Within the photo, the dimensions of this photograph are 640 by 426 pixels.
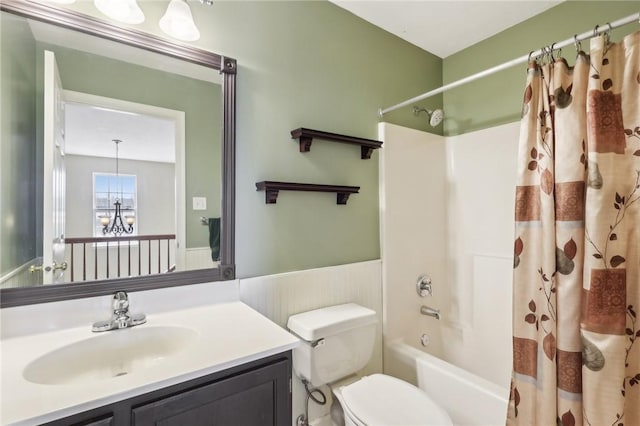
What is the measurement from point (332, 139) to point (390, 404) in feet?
4.19

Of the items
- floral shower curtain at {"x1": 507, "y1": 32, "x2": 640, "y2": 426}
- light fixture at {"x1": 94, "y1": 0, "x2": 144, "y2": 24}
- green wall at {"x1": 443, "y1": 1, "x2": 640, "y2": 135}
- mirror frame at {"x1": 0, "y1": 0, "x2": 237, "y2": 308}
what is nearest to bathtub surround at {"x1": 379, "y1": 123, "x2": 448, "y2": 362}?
green wall at {"x1": 443, "y1": 1, "x2": 640, "y2": 135}

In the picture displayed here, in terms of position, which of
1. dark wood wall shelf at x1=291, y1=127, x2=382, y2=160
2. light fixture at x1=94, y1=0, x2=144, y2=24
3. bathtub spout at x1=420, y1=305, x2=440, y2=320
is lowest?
bathtub spout at x1=420, y1=305, x2=440, y2=320

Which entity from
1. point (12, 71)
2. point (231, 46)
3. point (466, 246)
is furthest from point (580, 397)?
point (12, 71)

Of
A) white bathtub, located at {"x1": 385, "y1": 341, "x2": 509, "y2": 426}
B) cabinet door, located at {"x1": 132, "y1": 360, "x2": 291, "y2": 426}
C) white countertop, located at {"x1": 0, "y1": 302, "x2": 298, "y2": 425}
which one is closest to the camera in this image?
white countertop, located at {"x1": 0, "y1": 302, "x2": 298, "y2": 425}

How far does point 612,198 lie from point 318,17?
5.19 feet

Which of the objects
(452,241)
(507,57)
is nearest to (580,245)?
(452,241)

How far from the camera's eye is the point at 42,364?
894mm

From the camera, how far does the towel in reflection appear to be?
53.6 inches

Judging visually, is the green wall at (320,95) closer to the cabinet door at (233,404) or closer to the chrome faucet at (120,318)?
the chrome faucet at (120,318)

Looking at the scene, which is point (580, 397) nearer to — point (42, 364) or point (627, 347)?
point (627, 347)

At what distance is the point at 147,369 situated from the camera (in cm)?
82

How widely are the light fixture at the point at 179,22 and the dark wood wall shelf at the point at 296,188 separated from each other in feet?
2.19

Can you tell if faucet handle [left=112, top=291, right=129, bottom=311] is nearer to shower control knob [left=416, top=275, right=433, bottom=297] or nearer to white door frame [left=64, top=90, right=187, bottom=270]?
white door frame [left=64, top=90, right=187, bottom=270]

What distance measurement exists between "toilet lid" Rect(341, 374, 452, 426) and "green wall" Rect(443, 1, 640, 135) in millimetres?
1711
